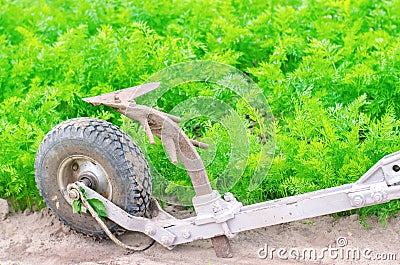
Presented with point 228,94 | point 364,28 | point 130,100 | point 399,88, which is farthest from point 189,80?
point 364,28

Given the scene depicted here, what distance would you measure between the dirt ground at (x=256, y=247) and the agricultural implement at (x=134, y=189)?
0.45 feet

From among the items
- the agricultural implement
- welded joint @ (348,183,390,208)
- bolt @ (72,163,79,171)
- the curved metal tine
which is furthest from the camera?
bolt @ (72,163,79,171)

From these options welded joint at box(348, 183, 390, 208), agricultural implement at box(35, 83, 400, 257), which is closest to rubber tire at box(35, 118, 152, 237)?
agricultural implement at box(35, 83, 400, 257)

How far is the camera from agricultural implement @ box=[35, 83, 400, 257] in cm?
439

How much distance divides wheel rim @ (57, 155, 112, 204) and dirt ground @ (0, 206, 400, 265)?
390 millimetres

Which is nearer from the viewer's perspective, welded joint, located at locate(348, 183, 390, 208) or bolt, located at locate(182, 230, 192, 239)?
welded joint, located at locate(348, 183, 390, 208)

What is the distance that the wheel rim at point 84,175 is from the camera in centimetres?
466

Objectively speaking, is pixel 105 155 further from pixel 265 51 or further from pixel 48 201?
pixel 265 51

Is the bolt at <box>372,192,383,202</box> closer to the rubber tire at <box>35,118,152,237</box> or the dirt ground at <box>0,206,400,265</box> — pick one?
the dirt ground at <box>0,206,400,265</box>

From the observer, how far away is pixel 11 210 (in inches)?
216

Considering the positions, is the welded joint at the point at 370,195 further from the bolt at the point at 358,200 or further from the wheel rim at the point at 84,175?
the wheel rim at the point at 84,175

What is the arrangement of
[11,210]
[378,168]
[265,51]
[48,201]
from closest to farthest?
[378,168] < [48,201] < [11,210] < [265,51]

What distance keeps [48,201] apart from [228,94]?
5.50 ft

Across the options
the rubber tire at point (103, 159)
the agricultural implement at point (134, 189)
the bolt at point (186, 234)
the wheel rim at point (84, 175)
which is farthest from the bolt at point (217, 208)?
the wheel rim at point (84, 175)
